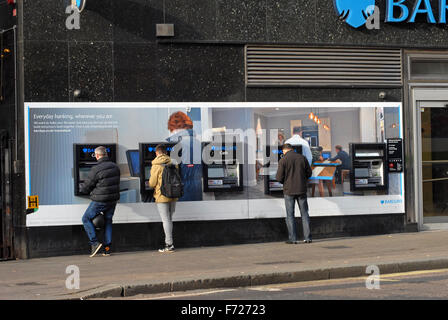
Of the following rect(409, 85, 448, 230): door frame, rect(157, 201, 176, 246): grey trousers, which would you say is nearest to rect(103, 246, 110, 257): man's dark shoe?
rect(157, 201, 176, 246): grey trousers

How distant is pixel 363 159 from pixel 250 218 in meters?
2.55

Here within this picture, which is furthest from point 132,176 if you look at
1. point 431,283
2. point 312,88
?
point 431,283

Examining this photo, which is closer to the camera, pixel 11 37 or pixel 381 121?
pixel 11 37

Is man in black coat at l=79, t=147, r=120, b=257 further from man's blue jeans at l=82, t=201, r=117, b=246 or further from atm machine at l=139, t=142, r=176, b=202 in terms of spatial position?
atm machine at l=139, t=142, r=176, b=202

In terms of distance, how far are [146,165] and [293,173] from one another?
268cm

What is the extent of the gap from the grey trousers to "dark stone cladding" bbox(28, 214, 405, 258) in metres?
0.55

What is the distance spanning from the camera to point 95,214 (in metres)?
12.4

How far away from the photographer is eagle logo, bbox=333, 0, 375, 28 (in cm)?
1402

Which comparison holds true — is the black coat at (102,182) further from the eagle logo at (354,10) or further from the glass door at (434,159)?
the glass door at (434,159)

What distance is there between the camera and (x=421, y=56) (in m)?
14.6
